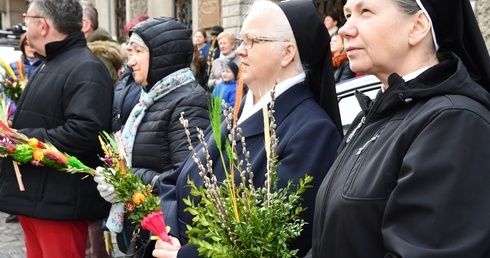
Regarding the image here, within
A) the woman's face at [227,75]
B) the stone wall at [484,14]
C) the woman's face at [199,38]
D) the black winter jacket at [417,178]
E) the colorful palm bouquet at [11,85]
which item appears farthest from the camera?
the woman's face at [199,38]

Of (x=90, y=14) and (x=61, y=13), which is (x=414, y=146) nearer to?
(x=61, y=13)

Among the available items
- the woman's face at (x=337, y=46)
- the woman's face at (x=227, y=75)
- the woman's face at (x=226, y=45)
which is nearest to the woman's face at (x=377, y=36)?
the woman's face at (x=337, y=46)

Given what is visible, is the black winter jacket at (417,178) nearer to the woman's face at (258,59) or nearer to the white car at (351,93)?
the woman's face at (258,59)

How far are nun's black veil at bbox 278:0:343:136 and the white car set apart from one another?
1.73m

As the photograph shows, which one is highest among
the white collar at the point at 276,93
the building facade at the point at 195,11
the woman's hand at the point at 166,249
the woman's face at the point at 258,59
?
the woman's face at the point at 258,59

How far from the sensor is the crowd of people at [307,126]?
4.79 ft

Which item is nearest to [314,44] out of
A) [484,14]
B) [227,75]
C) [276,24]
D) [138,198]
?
[276,24]

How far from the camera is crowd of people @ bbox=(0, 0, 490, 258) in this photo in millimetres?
1460

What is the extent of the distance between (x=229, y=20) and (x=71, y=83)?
34.1 ft

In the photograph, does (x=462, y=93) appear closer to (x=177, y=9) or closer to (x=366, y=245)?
(x=366, y=245)

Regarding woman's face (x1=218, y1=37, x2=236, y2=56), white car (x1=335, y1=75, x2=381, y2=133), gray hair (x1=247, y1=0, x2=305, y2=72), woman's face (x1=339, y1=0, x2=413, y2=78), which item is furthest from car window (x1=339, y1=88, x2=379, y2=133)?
woman's face (x1=218, y1=37, x2=236, y2=56)

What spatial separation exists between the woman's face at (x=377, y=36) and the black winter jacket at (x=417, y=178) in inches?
3.5

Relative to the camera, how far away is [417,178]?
1.46m

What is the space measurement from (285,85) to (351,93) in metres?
1.96
